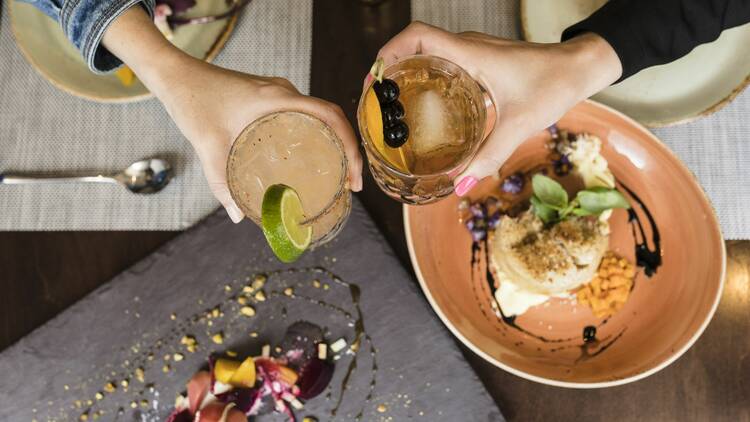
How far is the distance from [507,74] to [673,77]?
421 mm

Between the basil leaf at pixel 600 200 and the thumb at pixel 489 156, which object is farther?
the basil leaf at pixel 600 200

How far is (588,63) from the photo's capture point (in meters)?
0.83

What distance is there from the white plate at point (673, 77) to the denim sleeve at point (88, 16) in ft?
2.27

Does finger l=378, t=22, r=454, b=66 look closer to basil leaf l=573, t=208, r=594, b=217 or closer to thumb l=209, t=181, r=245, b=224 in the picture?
thumb l=209, t=181, r=245, b=224

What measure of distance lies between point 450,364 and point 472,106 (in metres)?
0.50

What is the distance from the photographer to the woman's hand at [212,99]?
764 mm

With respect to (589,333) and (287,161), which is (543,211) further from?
(287,161)

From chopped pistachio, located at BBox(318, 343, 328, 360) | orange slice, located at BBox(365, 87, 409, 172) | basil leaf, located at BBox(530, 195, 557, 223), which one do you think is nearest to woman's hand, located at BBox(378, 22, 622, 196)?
orange slice, located at BBox(365, 87, 409, 172)

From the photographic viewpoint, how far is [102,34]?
84 cm

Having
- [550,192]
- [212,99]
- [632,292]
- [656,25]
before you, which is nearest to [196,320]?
[212,99]

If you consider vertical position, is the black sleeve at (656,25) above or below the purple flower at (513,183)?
above

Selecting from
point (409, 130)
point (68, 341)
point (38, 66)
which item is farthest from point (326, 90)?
point (68, 341)

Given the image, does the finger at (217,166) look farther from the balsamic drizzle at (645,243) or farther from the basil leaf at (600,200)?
the balsamic drizzle at (645,243)

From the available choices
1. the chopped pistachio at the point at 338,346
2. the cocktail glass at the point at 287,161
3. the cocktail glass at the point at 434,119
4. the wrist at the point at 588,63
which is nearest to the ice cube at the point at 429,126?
the cocktail glass at the point at 434,119
